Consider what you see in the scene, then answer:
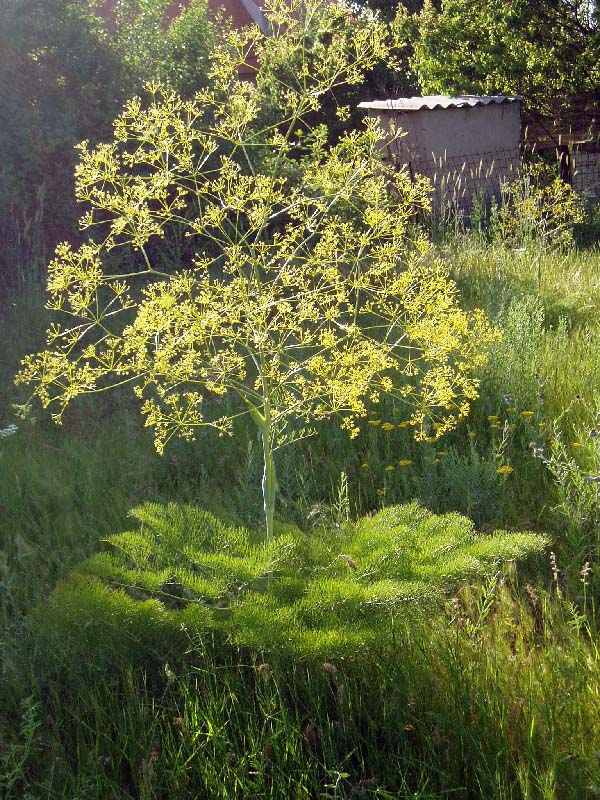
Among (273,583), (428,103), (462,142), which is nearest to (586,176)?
(462,142)

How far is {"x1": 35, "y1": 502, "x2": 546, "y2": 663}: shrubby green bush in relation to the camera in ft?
7.23

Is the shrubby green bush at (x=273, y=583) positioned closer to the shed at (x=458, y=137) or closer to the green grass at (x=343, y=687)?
the green grass at (x=343, y=687)

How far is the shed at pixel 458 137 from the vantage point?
11078 mm

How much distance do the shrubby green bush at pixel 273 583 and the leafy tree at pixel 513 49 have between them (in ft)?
47.7

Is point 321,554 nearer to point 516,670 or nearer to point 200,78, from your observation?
point 516,670

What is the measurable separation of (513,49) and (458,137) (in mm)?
4820

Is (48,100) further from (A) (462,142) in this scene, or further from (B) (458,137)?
(A) (462,142)

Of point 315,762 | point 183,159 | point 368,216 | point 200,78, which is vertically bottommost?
point 315,762

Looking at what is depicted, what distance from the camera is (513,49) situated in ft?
49.7

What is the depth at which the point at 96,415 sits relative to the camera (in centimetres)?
566

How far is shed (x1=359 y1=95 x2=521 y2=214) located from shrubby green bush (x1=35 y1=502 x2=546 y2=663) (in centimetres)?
872

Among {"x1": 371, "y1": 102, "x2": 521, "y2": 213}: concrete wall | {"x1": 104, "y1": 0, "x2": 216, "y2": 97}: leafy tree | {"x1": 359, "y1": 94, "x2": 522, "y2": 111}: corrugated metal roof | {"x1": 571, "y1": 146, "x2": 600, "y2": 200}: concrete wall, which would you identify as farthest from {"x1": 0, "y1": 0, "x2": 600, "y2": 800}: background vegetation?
{"x1": 571, "y1": 146, "x2": 600, "y2": 200}: concrete wall

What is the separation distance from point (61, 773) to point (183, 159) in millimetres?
1794

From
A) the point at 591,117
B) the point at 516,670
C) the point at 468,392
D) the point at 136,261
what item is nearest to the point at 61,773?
the point at 516,670
